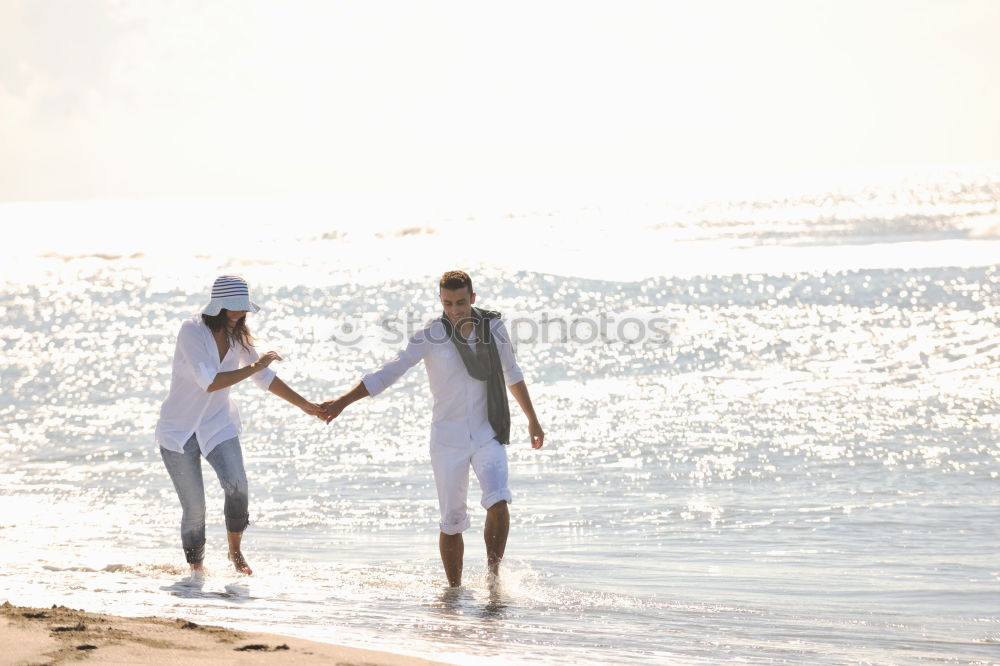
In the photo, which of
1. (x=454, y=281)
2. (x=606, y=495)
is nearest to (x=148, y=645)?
(x=454, y=281)

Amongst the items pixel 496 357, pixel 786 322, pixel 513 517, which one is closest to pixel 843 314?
pixel 786 322

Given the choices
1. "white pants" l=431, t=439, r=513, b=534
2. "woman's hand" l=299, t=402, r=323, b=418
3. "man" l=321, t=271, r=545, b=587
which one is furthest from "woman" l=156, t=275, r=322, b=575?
"white pants" l=431, t=439, r=513, b=534

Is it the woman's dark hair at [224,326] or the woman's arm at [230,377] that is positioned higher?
the woman's dark hair at [224,326]

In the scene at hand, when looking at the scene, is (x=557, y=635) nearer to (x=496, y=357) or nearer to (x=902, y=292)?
(x=496, y=357)

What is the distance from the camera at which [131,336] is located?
81.8 feet

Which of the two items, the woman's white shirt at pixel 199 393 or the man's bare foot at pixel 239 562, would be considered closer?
the woman's white shirt at pixel 199 393

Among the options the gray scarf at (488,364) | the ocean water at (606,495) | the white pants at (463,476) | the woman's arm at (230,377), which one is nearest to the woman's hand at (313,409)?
the ocean water at (606,495)

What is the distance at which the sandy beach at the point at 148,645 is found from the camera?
462 centimetres

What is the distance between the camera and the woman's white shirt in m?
6.46

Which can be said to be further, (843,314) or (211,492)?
(843,314)

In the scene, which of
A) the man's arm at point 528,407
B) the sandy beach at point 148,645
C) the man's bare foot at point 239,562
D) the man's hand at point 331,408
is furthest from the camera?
the man's bare foot at point 239,562

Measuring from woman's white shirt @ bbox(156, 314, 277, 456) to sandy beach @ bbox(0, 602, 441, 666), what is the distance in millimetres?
1440

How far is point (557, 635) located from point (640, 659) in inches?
20.6

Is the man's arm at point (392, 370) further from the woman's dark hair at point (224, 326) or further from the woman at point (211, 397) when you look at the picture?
the woman's dark hair at point (224, 326)
